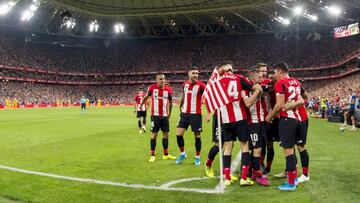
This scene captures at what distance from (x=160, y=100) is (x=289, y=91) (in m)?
4.26

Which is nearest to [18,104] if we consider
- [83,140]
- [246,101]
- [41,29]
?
[41,29]

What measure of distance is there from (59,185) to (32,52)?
72.7 meters

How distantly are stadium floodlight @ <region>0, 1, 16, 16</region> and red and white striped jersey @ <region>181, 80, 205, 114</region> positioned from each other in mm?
51512

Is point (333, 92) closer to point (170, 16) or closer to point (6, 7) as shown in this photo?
point (170, 16)

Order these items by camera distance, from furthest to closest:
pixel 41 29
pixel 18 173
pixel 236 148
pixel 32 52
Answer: pixel 32 52, pixel 41 29, pixel 236 148, pixel 18 173

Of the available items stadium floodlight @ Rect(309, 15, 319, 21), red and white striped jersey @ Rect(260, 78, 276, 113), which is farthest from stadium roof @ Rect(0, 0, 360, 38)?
red and white striped jersey @ Rect(260, 78, 276, 113)

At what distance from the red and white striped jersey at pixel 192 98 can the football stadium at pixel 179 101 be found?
0.04 meters

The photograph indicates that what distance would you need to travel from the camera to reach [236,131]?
705 centimetres

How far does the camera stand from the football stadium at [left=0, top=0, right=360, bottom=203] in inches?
263

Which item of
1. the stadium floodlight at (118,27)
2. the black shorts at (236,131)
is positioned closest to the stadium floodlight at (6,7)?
the stadium floodlight at (118,27)

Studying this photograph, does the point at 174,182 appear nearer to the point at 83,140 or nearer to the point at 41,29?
the point at 83,140

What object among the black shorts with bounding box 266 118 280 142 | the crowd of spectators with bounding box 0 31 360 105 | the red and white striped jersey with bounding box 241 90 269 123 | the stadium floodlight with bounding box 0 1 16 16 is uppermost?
the stadium floodlight with bounding box 0 1 16 16

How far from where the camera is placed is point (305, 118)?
712cm

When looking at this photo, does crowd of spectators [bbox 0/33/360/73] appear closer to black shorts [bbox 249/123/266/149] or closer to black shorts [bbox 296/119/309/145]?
black shorts [bbox 296/119/309/145]
